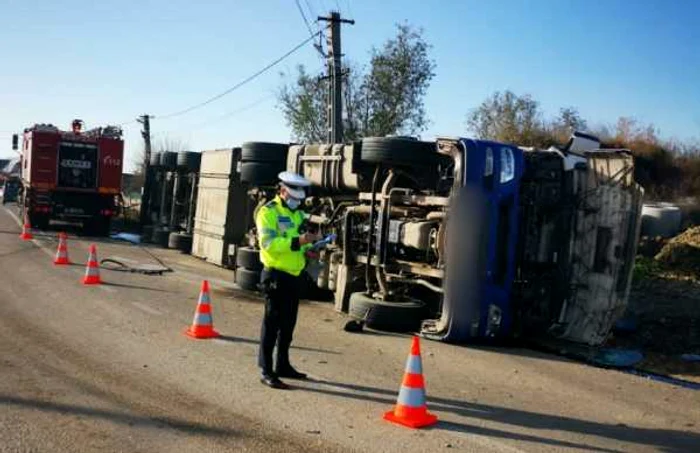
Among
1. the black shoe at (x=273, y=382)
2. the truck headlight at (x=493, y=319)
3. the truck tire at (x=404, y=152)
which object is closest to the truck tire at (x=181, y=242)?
the truck tire at (x=404, y=152)

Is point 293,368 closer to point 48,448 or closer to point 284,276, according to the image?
point 284,276

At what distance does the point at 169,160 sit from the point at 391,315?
12939mm

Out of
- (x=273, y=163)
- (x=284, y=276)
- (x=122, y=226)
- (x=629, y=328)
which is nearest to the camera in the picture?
(x=284, y=276)

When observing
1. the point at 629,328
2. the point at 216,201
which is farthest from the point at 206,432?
the point at 216,201

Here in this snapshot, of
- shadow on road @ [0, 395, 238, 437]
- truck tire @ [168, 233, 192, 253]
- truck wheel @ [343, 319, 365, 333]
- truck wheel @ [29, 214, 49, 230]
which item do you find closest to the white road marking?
truck wheel @ [343, 319, 365, 333]

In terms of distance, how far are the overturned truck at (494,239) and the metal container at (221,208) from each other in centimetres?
576

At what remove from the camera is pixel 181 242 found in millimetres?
18469

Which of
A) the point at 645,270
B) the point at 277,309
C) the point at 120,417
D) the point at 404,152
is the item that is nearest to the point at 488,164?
the point at 404,152

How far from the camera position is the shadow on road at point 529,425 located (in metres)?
5.13

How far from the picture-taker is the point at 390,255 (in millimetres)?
9336

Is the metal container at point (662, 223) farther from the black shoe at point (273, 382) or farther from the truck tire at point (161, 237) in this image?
the black shoe at point (273, 382)

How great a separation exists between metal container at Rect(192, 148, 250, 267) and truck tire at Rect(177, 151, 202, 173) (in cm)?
144

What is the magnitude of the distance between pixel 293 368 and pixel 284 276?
90cm

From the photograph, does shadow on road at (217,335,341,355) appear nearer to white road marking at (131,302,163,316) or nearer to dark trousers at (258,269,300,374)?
dark trousers at (258,269,300,374)
